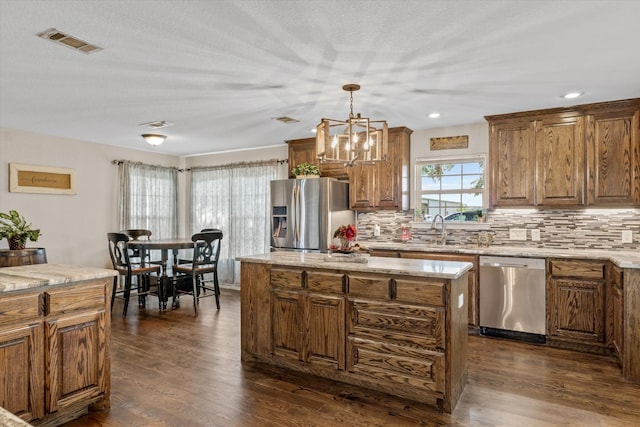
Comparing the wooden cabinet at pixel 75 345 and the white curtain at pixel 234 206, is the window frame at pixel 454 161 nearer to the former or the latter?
the white curtain at pixel 234 206

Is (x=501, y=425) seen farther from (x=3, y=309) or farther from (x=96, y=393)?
(x=3, y=309)

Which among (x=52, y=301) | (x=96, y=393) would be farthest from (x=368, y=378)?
(x=52, y=301)

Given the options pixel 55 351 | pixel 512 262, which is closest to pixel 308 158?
pixel 512 262

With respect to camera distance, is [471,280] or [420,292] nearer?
[420,292]

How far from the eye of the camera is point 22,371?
2197 mm

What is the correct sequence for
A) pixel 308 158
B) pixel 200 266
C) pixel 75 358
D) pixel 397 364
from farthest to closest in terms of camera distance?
pixel 308 158, pixel 200 266, pixel 397 364, pixel 75 358

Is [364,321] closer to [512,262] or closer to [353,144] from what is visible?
[353,144]

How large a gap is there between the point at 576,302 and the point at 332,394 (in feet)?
8.62

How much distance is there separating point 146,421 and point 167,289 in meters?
3.25

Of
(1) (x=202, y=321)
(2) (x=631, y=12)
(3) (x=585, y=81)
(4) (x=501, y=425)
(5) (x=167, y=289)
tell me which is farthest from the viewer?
(5) (x=167, y=289)

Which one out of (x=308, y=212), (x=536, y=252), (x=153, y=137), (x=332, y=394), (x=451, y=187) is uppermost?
(x=153, y=137)

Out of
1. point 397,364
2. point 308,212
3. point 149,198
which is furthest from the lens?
point 149,198

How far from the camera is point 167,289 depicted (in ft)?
18.3

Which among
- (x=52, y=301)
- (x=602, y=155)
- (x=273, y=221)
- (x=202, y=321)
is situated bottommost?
(x=202, y=321)
